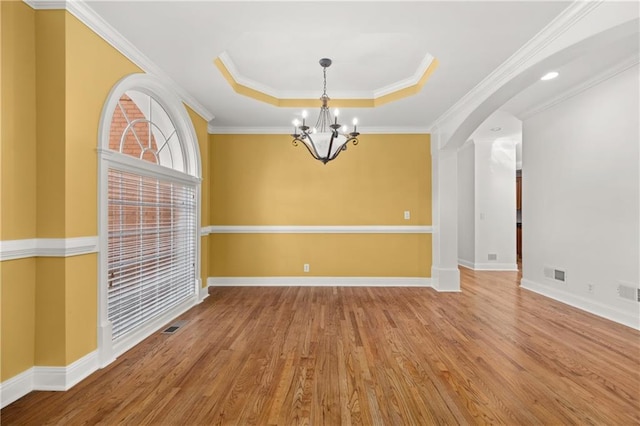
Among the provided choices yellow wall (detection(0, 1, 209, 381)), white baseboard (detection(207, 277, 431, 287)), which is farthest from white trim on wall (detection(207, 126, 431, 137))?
yellow wall (detection(0, 1, 209, 381))

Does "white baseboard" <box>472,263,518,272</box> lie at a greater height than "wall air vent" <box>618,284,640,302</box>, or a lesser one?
lesser

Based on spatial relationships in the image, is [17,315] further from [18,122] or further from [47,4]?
[47,4]

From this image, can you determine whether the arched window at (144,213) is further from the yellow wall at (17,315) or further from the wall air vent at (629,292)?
the wall air vent at (629,292)

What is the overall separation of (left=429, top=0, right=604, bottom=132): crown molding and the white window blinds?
382cm

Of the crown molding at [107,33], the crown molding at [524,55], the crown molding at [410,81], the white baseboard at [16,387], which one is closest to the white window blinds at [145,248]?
the white baseboard at [16,387]

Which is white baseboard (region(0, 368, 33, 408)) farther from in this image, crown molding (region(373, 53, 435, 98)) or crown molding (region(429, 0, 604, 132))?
crown molding (region(429, 0, 604, 132))

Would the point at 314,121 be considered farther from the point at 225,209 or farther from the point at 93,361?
the point at 93,361

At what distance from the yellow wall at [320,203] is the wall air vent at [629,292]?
7.78 feet

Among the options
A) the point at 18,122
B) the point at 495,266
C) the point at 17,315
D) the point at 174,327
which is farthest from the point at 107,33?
the point at 495,266

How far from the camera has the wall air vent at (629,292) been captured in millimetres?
3276

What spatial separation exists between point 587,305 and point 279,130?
5124 mm

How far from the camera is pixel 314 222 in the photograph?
5.25 metres

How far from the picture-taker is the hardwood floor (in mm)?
1853

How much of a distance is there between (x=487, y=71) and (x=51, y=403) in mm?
4628
